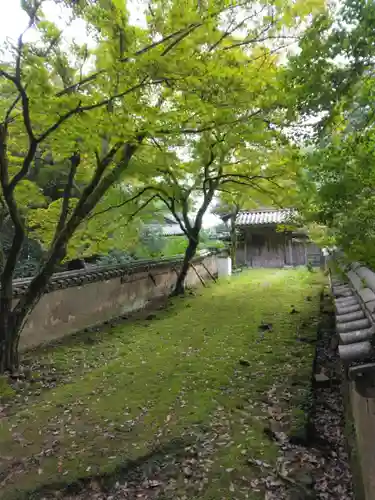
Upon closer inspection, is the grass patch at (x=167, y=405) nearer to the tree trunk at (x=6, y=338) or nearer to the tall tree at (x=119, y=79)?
the tree trunk at (x=6, y=338)

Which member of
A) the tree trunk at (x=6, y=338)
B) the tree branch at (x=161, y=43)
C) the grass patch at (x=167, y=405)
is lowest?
the grass patch at (x=167, y=405)

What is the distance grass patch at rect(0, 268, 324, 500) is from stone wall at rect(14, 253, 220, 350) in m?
0.57

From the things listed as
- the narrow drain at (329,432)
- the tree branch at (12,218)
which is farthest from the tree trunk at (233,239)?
the tree branch at (12,218)

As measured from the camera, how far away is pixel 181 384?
5832 mm

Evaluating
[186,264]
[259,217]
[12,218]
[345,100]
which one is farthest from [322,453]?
[259,217]

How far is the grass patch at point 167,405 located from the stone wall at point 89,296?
569mm

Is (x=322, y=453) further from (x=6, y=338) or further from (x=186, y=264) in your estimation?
(x=186, y=264)

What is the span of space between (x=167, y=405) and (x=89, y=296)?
5198mm

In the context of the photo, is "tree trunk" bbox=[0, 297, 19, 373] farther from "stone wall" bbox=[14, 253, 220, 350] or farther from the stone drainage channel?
the stone drainage channel

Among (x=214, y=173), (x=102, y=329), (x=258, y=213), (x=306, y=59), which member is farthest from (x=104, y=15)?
(x=258, y=213)

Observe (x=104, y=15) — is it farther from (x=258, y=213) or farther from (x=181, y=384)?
(x=258, y=213)

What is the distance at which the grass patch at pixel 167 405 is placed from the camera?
3746 millimetres

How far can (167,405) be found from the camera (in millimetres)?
5113

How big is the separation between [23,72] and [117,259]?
9.36 meters
